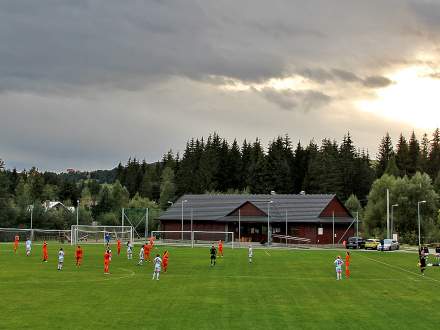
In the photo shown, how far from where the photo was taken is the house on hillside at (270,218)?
109562mm

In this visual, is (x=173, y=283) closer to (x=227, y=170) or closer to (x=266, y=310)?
(x=266, y=310)

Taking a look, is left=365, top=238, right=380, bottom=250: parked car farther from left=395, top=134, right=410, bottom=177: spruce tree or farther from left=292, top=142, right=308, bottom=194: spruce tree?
left=395, top=134, right=410, bottom=177: spruce tree

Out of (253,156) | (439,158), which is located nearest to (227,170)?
(253,156)

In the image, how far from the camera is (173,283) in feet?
136

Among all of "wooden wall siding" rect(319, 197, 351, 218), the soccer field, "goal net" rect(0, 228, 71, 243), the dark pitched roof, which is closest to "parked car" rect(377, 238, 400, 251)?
the dark pitched roof

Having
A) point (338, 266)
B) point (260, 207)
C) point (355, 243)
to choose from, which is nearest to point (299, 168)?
point (260, 207)

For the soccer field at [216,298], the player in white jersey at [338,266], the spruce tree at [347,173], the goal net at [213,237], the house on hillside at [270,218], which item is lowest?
the soccer field at [216,298]

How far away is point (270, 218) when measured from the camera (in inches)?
4427

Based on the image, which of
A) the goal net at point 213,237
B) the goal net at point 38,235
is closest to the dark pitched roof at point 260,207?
the goal net at point 213,237

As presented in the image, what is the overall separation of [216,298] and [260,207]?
81657 millimetres

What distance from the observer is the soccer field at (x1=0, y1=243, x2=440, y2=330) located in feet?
88.7

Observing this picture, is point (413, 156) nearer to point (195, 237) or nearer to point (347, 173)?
point (347, 173)

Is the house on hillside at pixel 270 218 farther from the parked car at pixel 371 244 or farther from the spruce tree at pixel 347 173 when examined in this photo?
the spruce tree at pixel 347 173

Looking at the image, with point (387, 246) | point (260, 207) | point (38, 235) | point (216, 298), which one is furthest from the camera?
point (260, 207)
